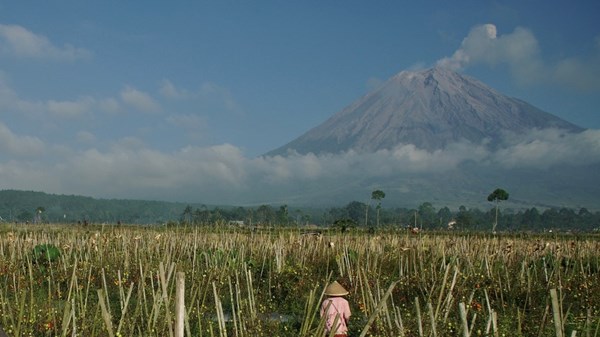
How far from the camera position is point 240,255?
14188mm

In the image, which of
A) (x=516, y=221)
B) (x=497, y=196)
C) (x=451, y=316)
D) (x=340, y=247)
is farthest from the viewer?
(x=516, y=221)

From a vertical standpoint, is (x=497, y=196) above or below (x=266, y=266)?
above

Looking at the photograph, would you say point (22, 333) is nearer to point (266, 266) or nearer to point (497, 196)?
point (266, 266)

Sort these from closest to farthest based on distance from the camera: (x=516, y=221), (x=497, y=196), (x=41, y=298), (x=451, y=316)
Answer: (x=451, y=316) → (x=41, y=298) → (x=497, y=196) → (x=516, y=221)

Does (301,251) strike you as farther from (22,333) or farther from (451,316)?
(22,333)

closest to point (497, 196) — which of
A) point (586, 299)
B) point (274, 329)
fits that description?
point (586, 299)

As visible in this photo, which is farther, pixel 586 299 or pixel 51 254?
pixel 51 254

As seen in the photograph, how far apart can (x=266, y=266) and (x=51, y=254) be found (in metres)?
4.84

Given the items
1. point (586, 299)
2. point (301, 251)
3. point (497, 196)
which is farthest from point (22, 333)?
point (497, 196)

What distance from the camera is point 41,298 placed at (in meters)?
10.6

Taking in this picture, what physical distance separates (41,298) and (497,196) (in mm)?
50807

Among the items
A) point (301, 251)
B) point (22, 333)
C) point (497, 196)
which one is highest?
point (497, 196)

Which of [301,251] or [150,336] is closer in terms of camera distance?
[150,336]

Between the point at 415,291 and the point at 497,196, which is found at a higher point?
the point at 497,196
